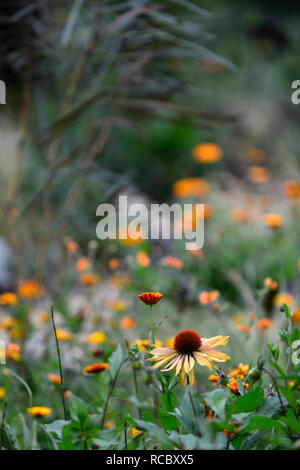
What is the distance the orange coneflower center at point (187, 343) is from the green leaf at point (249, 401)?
0.28 ft

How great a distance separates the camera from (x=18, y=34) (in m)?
1.72

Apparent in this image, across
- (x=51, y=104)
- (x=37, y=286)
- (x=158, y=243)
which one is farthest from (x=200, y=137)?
(x=37, y=286)

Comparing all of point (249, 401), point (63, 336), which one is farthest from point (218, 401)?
point (63, 336)

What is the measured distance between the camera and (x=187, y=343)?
59 centimetres

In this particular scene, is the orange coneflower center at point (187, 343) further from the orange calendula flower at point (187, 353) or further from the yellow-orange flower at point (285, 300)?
the yellow-orange flower at point (285, 300)

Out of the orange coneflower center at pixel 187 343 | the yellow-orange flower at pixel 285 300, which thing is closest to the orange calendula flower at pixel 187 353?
the orange coneflower center at pixel 187 343

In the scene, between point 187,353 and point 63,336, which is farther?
point 63,336

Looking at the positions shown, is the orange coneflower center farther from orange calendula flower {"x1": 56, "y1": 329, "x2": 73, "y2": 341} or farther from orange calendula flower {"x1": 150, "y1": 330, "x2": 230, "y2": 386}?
orange calendula flower {"x1": 56, "y1": 329, "x2": 73, "y2": 341}

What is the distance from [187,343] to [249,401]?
101 mm

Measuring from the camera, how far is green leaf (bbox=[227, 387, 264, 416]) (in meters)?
0.53

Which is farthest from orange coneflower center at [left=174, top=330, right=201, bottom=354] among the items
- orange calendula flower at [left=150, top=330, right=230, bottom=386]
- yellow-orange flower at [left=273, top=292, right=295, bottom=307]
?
yellow-orange flower at [left=273, top=292, right=295, bottom=307]

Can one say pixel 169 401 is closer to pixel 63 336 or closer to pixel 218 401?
pixel 218 401

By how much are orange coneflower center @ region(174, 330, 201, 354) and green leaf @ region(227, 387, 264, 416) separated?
0.09 metres
